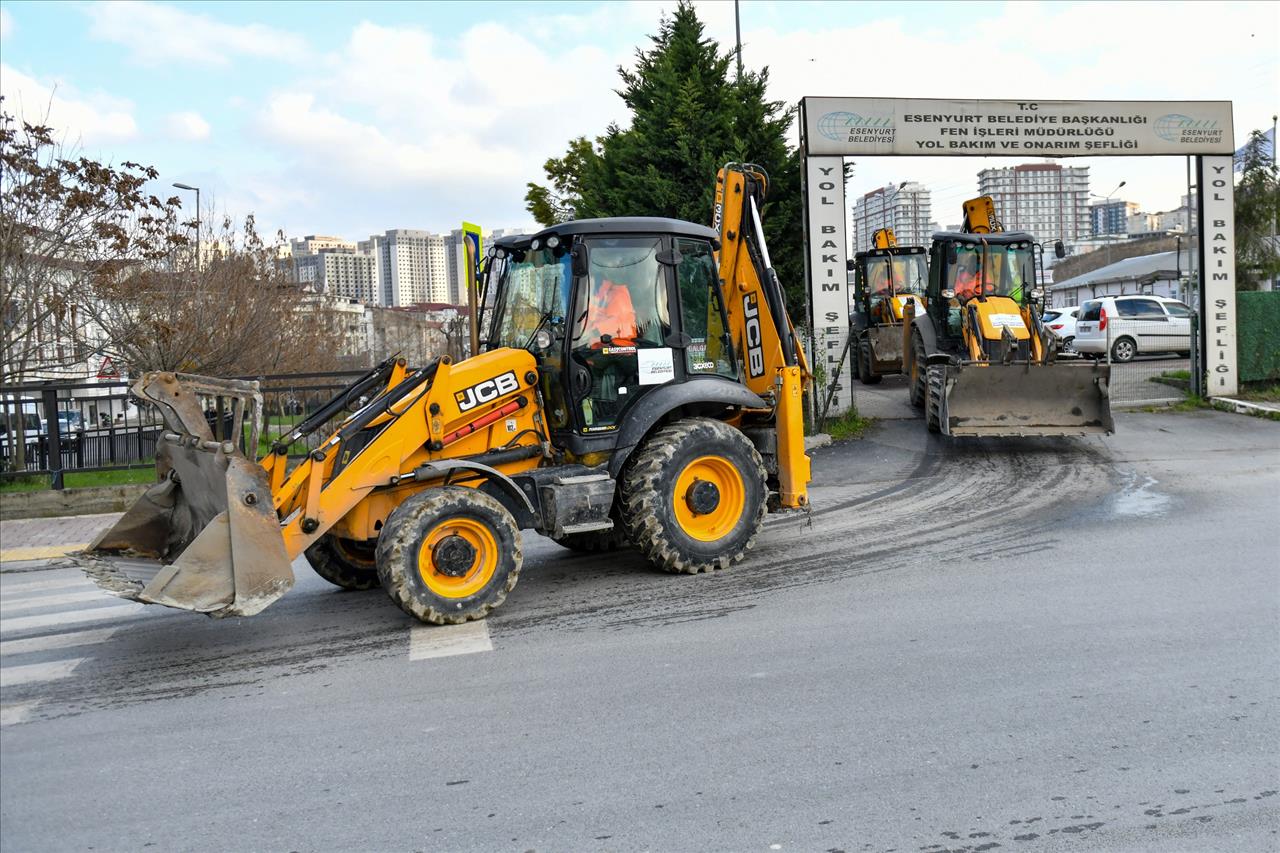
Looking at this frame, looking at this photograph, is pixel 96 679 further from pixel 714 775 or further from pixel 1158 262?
pixel 1158 262

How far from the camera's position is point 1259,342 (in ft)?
58.4

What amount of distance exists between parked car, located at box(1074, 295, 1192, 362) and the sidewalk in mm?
22354

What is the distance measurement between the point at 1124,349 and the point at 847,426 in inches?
532

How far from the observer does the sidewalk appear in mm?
10766

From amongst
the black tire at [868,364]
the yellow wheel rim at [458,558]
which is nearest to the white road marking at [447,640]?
the yellow wheel rim at [458,558]

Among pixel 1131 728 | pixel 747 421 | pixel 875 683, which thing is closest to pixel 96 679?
pixel 875 683

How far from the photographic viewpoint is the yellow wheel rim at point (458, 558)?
685 cm

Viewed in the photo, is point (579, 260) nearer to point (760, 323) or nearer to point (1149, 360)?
point (760, 323)

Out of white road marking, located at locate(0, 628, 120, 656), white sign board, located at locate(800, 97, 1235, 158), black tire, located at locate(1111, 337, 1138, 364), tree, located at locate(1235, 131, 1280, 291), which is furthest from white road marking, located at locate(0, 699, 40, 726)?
tree, located at locate(1235, 131, 1280, 291)

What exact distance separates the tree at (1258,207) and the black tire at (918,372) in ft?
57.8

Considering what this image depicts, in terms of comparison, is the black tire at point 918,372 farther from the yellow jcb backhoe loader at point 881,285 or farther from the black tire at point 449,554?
the black tire at point 449,554

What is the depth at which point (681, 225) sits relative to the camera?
823cm

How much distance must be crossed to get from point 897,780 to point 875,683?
1.14 meters

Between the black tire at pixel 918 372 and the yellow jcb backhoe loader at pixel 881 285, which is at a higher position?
the yellow jcb backhoe loader at pixel 881 285
